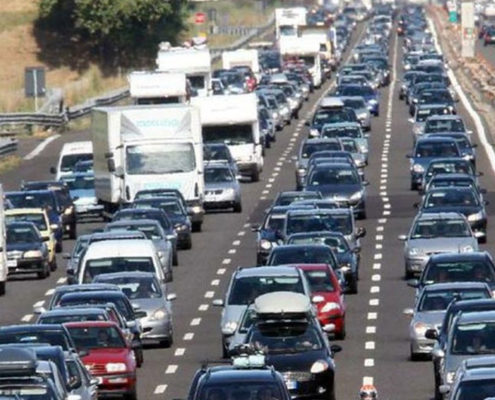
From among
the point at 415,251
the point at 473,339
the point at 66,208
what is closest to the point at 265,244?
the point at 415,251

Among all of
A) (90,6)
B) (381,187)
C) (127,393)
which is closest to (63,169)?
(381,187)

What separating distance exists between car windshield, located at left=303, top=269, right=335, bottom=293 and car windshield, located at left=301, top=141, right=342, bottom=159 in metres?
29.2

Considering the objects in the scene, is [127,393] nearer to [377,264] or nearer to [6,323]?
[6,323]

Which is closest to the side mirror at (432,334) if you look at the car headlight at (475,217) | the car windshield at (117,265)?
the car windshield at (117,265)

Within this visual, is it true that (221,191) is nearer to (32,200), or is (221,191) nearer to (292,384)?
(32,200)

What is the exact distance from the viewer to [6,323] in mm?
43719

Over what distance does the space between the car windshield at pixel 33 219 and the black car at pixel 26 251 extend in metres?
1.50

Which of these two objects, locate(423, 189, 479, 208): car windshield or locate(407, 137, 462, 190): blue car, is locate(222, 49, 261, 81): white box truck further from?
→ locate(423, 189, 479, 208): car windshield

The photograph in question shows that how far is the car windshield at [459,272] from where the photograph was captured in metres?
40.6

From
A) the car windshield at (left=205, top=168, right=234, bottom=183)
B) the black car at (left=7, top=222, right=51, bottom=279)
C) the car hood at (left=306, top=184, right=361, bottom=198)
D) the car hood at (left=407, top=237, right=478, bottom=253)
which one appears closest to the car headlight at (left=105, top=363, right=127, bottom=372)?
the car hood at (left=407, top=237, right=478, bottom=253)

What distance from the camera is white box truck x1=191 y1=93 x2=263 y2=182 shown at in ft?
236

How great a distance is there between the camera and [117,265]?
4397cm

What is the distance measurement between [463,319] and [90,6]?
95966mm

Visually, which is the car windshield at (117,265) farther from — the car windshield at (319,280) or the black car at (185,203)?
the black car at (185,203)
